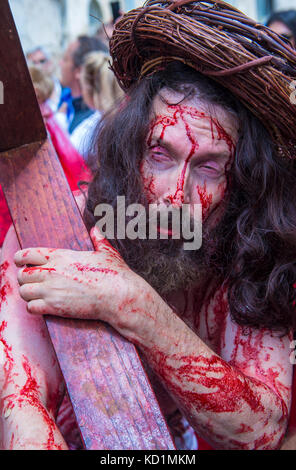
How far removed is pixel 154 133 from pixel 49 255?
2.54 feet

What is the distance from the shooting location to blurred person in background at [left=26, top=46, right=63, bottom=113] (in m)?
4.90

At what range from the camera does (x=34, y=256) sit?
138 cm

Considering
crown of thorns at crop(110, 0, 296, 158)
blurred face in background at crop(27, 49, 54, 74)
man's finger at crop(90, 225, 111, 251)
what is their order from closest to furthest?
man's finger at crop(90, 225, 111, 251), crown of thorns at crop(110, 0, 296, 158), blurred face in background at crop(27, 49, 54, 74)

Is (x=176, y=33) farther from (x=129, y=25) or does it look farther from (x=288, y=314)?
(x=288, y=314)

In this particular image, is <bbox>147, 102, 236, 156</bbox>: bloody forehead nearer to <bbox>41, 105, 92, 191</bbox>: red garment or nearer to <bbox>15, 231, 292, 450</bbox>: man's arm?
<bbox>15, 231, 292, 450</bbox>: man's arm

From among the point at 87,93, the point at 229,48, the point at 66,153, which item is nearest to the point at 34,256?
the point at 229,48

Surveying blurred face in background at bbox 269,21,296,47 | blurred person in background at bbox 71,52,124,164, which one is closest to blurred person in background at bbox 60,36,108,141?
blurred person in background at bbox 71,52,124,164

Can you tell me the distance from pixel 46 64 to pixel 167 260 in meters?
3.87

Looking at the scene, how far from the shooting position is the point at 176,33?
5.69 feet

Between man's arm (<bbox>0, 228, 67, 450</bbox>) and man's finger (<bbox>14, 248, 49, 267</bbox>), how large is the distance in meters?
0.31

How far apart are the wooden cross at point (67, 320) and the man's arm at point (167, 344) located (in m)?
0.05

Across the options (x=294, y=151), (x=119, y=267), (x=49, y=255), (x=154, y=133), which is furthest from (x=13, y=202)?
(x=294, y=151)

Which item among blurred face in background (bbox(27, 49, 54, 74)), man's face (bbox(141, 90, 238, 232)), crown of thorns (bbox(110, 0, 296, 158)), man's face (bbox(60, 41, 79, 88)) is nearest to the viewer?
crown of thorns (bbox(110, 0, 296, 158))

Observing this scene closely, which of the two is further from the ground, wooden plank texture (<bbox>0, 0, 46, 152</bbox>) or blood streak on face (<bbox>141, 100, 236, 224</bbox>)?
wooden plank texture (<bbox>0, 0, 46, 152</bbox>)
